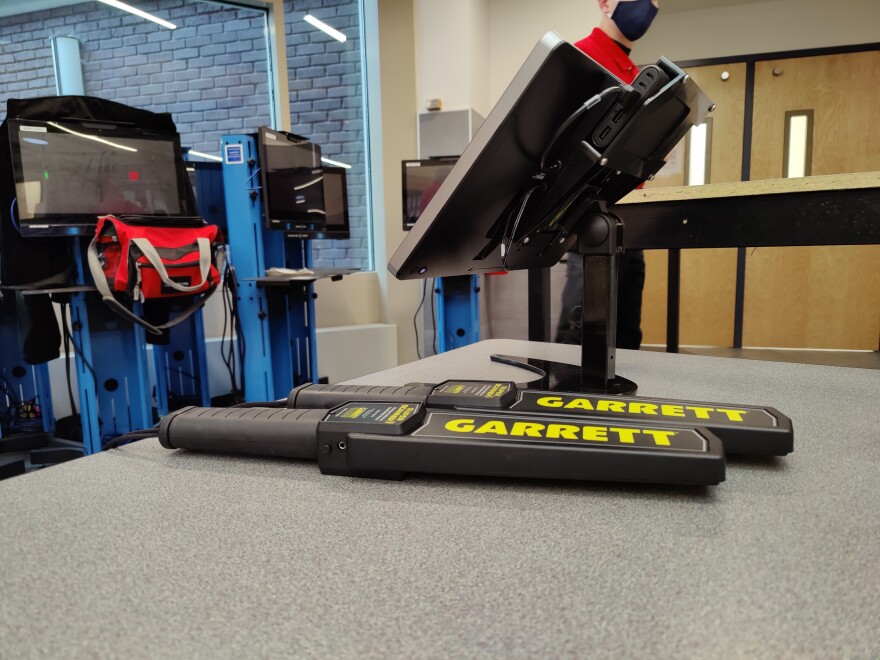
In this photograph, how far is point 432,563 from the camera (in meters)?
0.32

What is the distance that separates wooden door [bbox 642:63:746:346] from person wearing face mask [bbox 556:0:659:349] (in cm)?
218

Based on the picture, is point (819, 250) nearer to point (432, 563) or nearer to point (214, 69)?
point (214, 69)

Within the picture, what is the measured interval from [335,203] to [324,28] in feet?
5.21

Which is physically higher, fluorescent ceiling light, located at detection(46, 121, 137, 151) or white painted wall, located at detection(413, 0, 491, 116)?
white painted wall, located at detection(413, 0, 491, 116)

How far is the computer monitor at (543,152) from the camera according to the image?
474 mm

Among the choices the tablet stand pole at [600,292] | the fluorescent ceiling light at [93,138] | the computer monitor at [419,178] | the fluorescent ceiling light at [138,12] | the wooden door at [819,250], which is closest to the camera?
the tablet stand pole at [600,292]

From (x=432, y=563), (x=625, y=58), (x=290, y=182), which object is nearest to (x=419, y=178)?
(x=290, y=182)

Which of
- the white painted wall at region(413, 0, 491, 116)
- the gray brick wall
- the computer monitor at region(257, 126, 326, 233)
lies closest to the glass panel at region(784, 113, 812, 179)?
the white painted wall at region(413, 0, 491, 116)

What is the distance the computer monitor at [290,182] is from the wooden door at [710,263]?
2468mm

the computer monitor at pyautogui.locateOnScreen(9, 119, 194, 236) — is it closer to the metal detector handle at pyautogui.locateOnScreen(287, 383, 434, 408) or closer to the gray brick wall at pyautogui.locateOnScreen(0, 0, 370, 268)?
the gray brick wall at pyautogui.locateOnScreen(0, 0, 370, 268)

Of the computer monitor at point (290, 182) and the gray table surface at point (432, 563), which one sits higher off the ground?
the computer monitor at point (290, 182)

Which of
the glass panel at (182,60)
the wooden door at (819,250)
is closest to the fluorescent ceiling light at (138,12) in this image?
the glass panel at (182,60)

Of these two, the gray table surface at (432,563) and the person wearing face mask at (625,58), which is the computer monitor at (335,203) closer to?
the person wearing face mask at (625,58)

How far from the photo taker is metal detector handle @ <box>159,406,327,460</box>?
0.48 m
